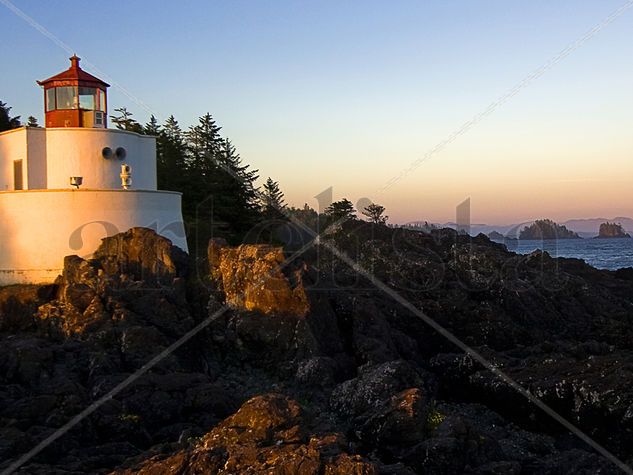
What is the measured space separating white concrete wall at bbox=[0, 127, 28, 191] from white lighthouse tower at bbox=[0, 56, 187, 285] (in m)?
0.04

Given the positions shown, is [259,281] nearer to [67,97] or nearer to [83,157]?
[83,157]

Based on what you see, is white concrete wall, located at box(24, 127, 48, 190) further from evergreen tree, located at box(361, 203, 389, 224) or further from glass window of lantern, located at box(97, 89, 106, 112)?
evergreen tree, located at box(361, 203, 389, 224)

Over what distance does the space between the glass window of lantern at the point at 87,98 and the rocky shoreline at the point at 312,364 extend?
698cm

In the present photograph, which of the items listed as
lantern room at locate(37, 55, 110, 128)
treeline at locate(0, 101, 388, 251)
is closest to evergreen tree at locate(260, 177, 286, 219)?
treeline at locate(0, 101, 388, 251)

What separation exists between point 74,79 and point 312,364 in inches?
635

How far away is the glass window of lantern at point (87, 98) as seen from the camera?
2541 cm

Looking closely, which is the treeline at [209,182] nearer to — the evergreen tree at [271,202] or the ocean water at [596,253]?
the evergreen tree at [271,202]

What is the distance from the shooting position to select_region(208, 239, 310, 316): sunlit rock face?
18.1 m

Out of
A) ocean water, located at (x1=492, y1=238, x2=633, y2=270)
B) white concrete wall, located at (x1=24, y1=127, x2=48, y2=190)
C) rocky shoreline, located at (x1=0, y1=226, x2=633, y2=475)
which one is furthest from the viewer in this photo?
ocean water, located at (x1=492, y1=238, x2=633, y2=270)

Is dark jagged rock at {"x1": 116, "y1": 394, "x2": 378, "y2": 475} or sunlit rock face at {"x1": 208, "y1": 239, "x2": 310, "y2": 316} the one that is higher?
sunlit rock face at {"x1": 208, "y1": 239, "x2": 310, "y2": 316}

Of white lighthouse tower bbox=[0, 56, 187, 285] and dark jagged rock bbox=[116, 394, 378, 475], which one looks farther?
white lighthouse tower bbox=[0, 56, 187, 285]

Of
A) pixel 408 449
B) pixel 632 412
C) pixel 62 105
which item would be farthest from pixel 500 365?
pixel 62 105

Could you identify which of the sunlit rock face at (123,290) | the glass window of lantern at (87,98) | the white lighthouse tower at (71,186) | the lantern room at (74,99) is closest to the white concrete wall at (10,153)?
the white lighthouse tower at (71,186)

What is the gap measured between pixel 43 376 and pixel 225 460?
703cm
